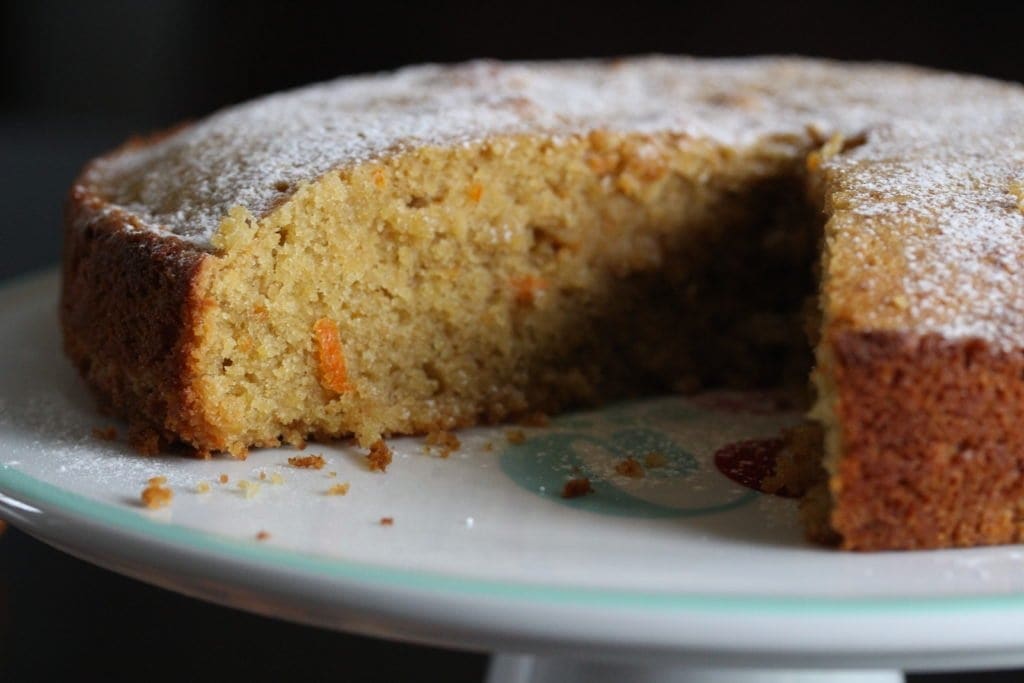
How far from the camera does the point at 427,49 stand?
5887 millimetres

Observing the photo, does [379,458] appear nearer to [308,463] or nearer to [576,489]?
[308,463]

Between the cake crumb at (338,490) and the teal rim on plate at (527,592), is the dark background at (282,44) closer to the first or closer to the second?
the cake crumb at (338,490)

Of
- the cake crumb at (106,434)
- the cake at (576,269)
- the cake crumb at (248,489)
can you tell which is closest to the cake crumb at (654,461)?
the cake at (576,269)

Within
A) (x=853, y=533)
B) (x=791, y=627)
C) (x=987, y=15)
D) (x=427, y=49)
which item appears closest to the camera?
(x=791, y=627)

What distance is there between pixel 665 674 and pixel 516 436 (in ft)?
1.74

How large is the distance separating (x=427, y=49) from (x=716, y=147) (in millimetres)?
3514

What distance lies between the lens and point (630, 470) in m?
2.06

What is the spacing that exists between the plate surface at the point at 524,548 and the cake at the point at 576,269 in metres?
0.10

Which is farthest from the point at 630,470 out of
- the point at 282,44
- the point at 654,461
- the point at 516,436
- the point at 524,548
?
the point at 282,44

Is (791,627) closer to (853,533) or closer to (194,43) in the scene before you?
(853,533)

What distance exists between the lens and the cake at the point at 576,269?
5.63ft

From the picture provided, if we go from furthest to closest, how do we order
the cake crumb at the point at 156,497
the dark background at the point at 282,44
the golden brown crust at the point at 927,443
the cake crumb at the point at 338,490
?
the dark background at the point at 282,44 < the cake crumb at the point at 338,490 < the cake crumb at the point at 156,497 < the golden brown crust at the point at 927,443

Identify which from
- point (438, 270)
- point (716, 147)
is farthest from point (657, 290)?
point (438, 270)

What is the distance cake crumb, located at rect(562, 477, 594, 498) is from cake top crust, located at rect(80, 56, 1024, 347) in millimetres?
483
